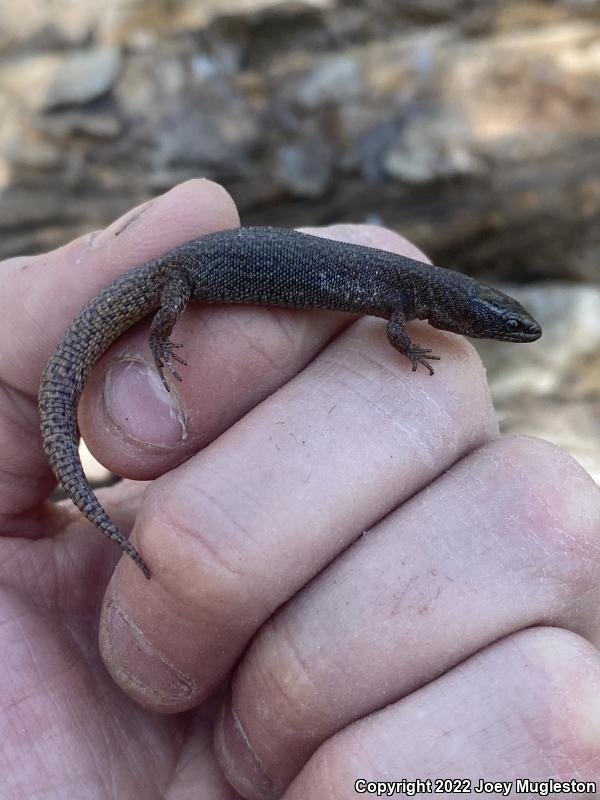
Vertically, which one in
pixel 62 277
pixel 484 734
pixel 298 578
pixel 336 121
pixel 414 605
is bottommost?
pixel 484 734

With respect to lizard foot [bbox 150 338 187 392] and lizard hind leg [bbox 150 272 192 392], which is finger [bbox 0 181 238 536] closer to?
lizard hind leg [bbox 150 272 192 392]

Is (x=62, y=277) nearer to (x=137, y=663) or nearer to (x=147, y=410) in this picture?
(x=147, y=410)

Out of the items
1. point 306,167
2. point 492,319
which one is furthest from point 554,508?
point 306,167

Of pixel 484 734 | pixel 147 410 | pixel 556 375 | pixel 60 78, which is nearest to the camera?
pixel 484 734

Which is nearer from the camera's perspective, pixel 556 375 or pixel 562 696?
pixel 562 696

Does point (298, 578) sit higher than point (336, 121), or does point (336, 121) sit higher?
point (336, 121)

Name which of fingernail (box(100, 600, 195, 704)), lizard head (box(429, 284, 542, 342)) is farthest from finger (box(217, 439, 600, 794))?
lizard head (box(429, 284, 542, 342))

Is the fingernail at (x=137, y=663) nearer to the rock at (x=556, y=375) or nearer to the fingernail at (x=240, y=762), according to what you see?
the fingernail at (x=240, y=762)

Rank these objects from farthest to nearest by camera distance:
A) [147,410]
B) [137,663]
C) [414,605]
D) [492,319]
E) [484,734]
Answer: [492,319], [147,410], [137,663], [414,605], [484,734]
